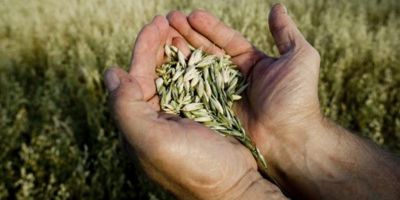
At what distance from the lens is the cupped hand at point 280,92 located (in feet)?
9.36

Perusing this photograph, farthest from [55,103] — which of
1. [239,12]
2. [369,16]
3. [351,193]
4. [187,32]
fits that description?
[369,16]

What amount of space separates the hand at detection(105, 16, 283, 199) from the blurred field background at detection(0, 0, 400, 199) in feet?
2.94

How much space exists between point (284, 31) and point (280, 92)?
0.37 meters

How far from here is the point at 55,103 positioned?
4477mm

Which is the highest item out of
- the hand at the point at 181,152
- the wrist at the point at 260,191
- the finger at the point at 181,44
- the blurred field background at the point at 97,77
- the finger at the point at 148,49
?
the finger at the point at 148,49

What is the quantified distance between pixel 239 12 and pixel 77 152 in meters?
2.36

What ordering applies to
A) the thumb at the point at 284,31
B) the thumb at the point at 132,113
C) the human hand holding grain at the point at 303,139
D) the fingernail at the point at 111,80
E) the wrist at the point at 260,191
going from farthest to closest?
the thumb at the point at 284,31, the human hand holding grain at the point at 303,139, the wrist at the point at 260,191, the fingernail at the point at 111,80, the thumb at the point at 132,113

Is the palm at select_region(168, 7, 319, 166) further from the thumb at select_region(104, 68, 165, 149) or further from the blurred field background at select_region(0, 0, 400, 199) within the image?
the blurred field background at select_region(0, 0, 400, 199)

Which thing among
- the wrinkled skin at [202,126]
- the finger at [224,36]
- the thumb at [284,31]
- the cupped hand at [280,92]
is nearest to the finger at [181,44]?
the wrinkled skin at [202,126]

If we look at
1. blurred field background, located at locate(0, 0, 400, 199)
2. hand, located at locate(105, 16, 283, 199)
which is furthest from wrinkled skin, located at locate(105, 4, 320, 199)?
blurred field background, located at locate(0, 0, 400, 199)

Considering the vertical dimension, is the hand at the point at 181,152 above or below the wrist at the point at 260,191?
above

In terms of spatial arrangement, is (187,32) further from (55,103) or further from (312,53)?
(55,103)

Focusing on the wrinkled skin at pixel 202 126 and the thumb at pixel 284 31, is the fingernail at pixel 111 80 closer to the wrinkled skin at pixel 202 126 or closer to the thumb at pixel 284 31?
the wrinkled skin at pixel 202 126

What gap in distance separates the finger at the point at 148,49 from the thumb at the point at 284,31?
561mm
